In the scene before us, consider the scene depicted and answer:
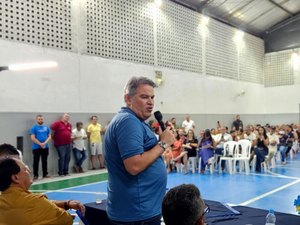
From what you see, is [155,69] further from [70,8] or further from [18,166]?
[18,166]

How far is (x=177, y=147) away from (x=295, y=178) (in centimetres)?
317

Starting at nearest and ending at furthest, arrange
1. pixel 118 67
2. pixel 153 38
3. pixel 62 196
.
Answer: pixel 62 196 → pixel 118 67 → pixel 153 38

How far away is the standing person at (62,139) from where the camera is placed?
9.06 m

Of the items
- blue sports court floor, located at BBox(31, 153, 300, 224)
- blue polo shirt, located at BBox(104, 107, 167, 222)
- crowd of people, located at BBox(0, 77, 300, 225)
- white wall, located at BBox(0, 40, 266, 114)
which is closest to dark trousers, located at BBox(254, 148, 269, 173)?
blue sports court floor, located at BBox(31, 153, 300, 224)

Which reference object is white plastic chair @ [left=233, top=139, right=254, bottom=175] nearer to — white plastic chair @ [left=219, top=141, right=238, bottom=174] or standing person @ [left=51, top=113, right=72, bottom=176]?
white plastic chair @ [left=219, top=141, right=238, bottom=174]

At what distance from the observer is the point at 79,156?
9.74 meters

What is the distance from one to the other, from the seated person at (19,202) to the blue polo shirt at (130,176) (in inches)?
19.3

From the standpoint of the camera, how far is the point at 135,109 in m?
1.93

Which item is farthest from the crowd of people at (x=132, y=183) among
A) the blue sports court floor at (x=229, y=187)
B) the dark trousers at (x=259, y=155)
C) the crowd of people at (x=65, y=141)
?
the dark trousers at (x=259, y=155)

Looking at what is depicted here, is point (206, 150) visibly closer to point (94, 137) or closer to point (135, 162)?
point (94, 137)

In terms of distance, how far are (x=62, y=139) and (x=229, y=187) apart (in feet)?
15.7

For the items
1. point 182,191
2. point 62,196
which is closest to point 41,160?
point 62,196

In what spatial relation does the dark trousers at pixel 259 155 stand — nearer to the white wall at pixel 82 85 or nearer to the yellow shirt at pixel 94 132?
the yellow shirt at pixel 94 132

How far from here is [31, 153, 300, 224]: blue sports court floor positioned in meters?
5.70
